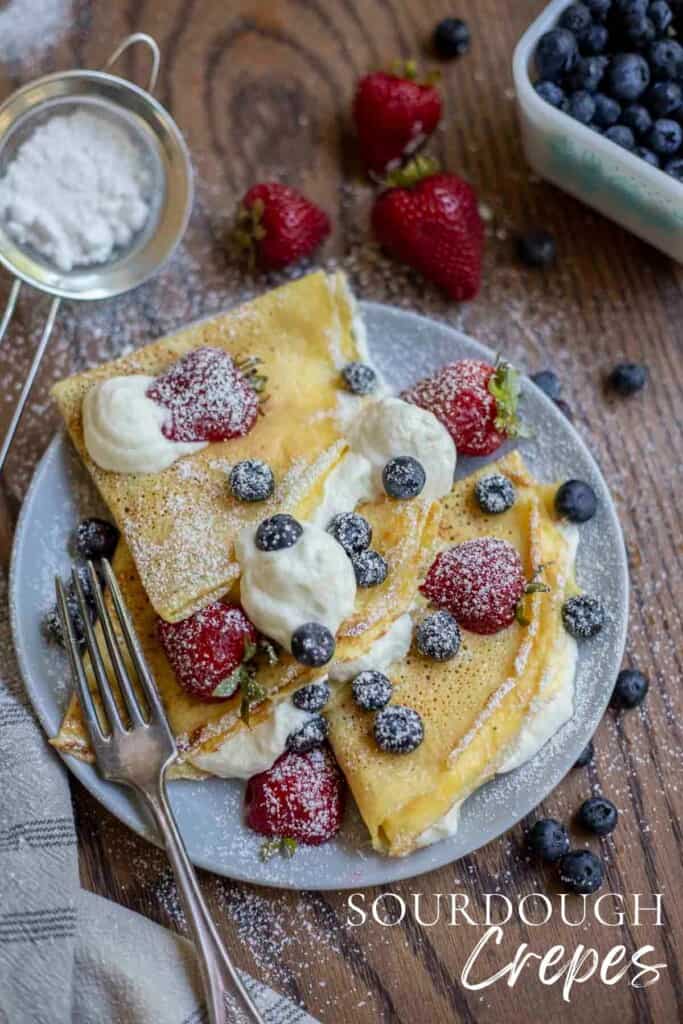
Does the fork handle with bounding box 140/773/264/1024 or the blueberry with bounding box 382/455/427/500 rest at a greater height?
the blueberry with bounding box 382/455/427/500

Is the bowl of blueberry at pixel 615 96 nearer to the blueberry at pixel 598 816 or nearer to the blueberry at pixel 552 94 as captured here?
the blueberry at pixel 552 94

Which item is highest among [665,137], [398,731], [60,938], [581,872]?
[665,137]

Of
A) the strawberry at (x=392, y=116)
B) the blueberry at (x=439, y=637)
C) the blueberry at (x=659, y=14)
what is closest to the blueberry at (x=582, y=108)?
the blueberry at (x=659, y=14)

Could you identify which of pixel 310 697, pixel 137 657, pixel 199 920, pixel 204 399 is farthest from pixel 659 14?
pixel 199 920

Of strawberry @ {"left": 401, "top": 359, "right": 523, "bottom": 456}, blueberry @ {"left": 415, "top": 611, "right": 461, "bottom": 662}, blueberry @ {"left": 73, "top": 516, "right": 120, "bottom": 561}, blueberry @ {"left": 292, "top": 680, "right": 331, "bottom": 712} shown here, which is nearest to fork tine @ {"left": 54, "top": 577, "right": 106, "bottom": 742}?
blueberry @ {"left": 73, "top": 516, "right": 120, "bottom": 561}

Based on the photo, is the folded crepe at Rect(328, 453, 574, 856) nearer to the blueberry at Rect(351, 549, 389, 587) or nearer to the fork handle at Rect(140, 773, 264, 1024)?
the blueberry at Rect(351, 549, 389, 587)

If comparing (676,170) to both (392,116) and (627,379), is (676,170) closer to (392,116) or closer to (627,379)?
(627,379)
